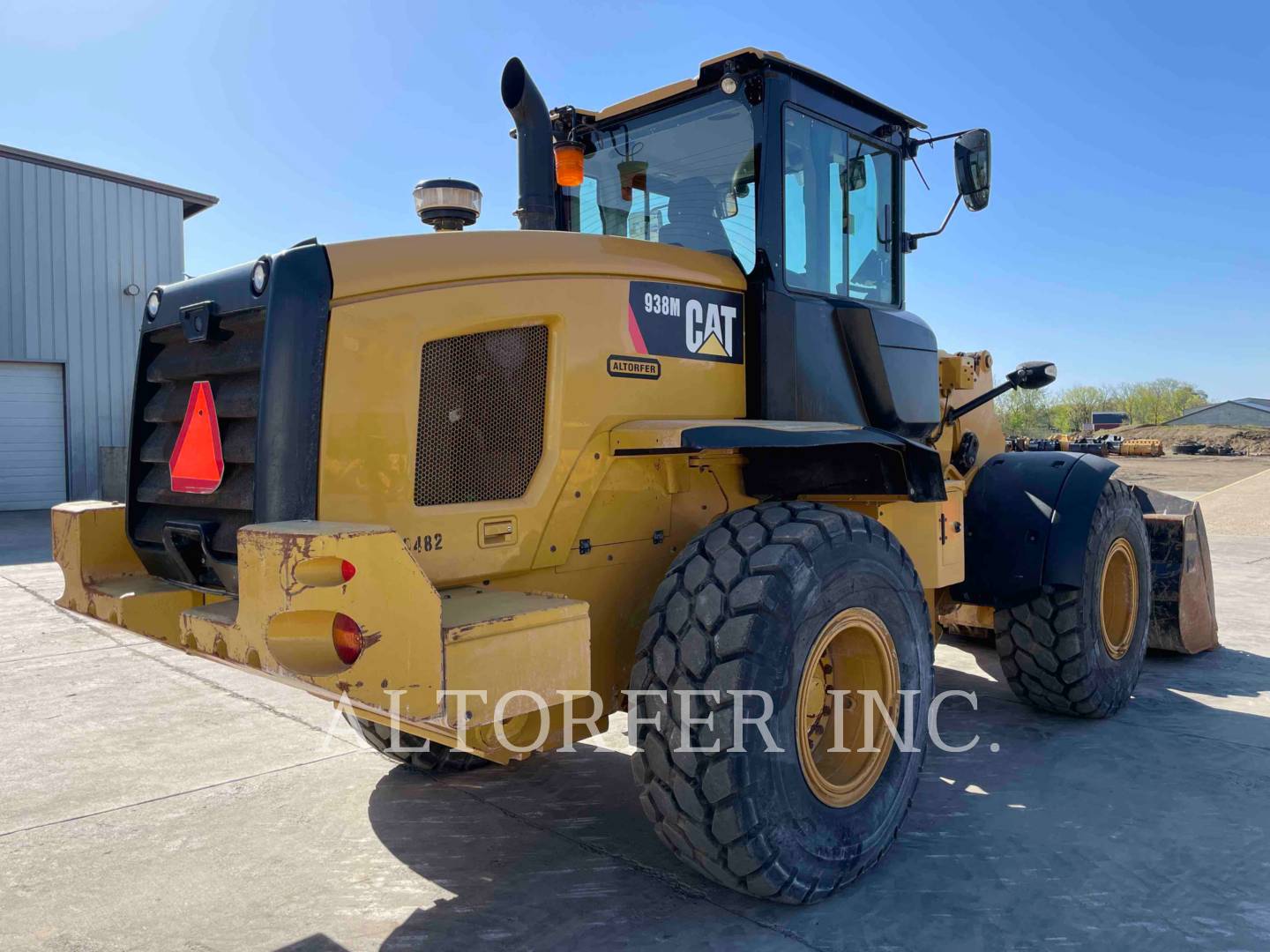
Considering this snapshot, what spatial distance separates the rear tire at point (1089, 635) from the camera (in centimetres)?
461

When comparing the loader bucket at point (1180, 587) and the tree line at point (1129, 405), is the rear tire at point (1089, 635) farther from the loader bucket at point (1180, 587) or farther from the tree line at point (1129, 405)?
the tree line at point (1129, 405)

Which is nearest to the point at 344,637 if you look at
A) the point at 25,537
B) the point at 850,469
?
the point at 850,469

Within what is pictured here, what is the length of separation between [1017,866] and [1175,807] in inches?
37.2

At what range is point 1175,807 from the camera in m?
3.68

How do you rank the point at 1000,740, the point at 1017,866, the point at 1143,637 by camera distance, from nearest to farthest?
the point at 1017,866 → the point at 1000,740 → the point at 1143,637

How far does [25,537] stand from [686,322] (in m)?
13.9

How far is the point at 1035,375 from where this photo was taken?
493 centimetres

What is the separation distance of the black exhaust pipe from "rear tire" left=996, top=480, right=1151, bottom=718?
3.02 m

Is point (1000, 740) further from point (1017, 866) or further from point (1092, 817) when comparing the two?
point (1017, 866)

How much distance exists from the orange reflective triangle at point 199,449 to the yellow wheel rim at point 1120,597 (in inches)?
171

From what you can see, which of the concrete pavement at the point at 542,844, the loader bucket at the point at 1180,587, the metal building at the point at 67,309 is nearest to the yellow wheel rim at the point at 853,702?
the concrete pavement at the point at 542,844

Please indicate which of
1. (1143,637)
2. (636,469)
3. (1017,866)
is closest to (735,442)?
(636,469)

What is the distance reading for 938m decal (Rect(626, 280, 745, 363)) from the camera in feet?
10.6

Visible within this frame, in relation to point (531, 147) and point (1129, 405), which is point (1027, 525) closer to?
point (531, 147)
